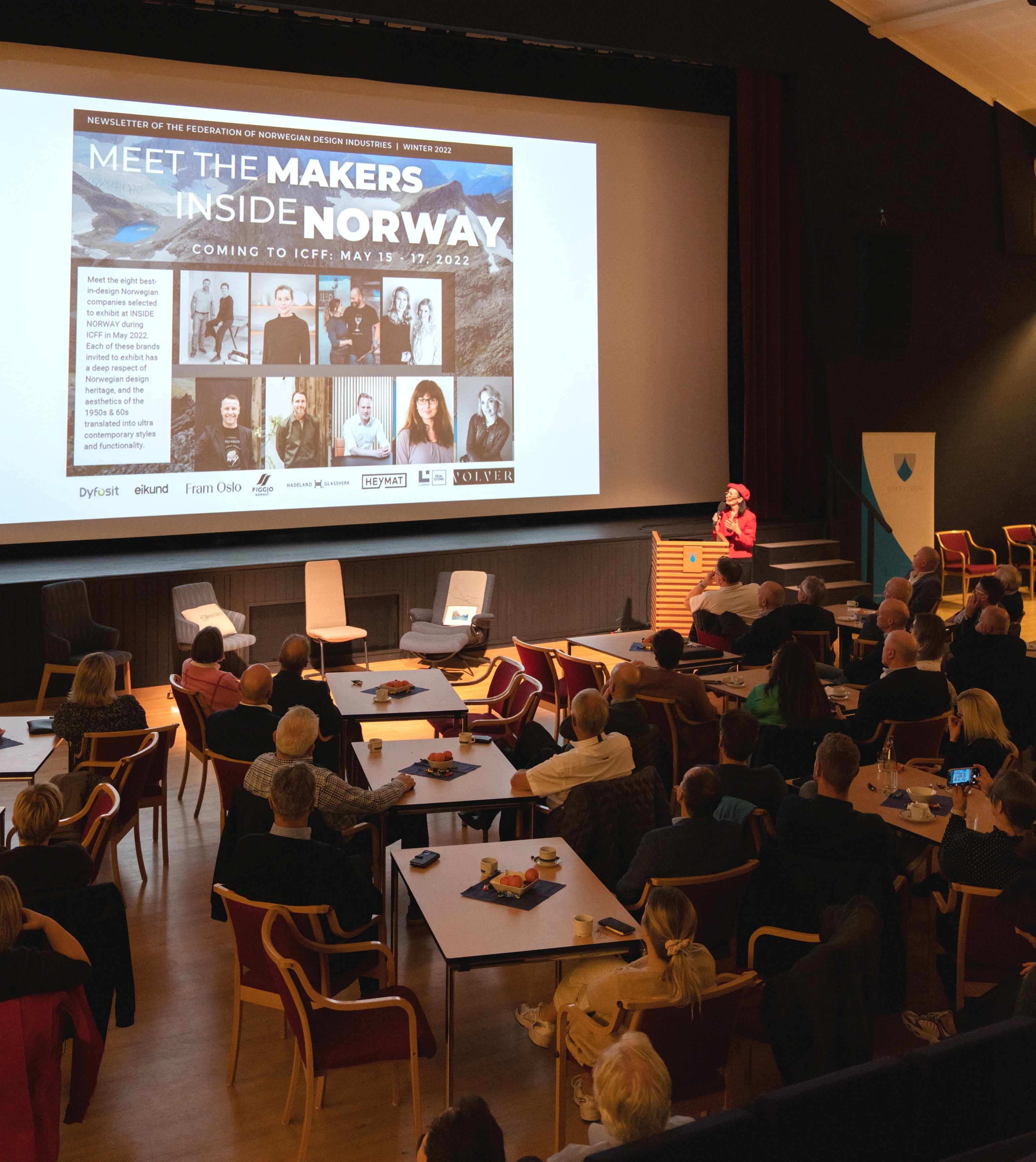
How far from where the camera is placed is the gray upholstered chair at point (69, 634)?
7938 mm

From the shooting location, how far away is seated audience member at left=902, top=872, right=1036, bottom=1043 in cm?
300

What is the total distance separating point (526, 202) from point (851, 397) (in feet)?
13.8

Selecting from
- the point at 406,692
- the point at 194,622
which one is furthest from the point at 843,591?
the point at 406,692

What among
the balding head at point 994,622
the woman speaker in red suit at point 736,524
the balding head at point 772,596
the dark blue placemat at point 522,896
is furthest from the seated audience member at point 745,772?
the woman speaker in red suit at point 736,524

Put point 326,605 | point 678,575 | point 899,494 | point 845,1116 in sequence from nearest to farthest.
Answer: point 845,1116 → point 326,605 → point 678,575 → point 899,494

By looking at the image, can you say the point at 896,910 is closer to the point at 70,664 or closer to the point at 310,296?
the point at 70,664

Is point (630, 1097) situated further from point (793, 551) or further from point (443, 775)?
point (793, 551)

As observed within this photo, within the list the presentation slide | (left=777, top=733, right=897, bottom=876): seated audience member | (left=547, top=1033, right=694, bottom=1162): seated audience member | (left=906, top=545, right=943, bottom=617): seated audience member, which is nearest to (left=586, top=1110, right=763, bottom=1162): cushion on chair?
(left=547, top=1033, right=694, bottom=1162): seated audience member

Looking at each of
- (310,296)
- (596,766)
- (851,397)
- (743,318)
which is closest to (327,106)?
(310,296)

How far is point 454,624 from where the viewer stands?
9.34 metres

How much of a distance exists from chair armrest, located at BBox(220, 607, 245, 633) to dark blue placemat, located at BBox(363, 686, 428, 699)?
2.74m

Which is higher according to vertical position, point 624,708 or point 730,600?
point 730,600

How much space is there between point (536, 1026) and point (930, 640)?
10.2ft

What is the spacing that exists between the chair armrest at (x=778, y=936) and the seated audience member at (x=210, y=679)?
3.17m
